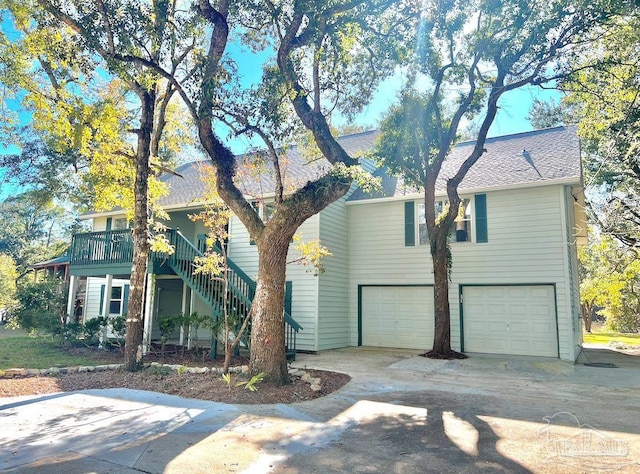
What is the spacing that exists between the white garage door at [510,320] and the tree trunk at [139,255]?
29.3 feet

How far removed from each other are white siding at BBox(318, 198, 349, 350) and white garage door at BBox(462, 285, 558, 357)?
380cm

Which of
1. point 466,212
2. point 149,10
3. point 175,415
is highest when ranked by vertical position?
point 149,10

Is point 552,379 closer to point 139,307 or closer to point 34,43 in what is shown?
point 139,307

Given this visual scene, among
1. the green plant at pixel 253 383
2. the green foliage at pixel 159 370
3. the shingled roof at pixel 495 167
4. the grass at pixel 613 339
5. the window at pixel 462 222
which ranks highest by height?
the shingled roof at pixel 495 167

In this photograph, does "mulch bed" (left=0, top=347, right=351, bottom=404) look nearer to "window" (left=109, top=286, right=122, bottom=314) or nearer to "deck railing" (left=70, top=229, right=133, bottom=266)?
"deck railing" (left=70, top=229, right=133, bottom=266)

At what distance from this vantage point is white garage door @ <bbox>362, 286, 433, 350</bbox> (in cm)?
1356

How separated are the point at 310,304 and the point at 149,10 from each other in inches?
335

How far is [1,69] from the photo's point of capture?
8945 mm

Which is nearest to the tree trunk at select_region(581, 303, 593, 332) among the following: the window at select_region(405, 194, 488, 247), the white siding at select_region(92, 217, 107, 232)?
the window at select_region(405, 194, 488, 247)

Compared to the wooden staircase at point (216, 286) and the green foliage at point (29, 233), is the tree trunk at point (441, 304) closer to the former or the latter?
the wooden staircase at point (216, 286)

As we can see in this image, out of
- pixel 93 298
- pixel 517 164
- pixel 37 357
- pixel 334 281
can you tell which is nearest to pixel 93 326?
pixel 37 357

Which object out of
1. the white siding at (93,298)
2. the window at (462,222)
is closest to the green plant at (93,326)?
the white siding at (93,298)

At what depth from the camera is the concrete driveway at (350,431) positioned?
A: 418 centimetres

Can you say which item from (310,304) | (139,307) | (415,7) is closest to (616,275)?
(310,304)
